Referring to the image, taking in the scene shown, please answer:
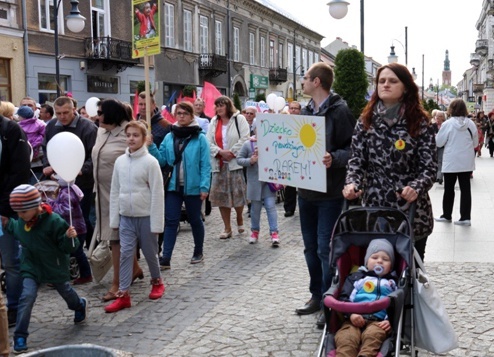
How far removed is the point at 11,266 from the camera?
17.5 feet

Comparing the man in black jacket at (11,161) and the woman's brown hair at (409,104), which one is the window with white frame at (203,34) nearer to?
the man in black jacket at (11,161)

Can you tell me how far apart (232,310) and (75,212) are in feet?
7.15

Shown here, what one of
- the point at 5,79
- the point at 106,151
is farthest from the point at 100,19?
the point at 106,151

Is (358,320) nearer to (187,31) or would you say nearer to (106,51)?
(106,51)

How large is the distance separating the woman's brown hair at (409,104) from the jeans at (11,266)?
10.0 ft

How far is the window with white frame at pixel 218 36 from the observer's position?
126 ft

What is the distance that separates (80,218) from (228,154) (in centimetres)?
271

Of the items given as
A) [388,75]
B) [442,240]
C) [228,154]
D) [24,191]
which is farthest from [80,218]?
[442,240]

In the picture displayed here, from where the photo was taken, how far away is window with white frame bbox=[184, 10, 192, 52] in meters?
34.5

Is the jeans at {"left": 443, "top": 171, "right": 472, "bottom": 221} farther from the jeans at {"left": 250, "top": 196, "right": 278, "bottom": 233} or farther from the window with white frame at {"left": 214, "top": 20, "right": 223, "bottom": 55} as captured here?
the window with white frame at {"left": 214, "top": 20, "right": 223, "bottom": 55}

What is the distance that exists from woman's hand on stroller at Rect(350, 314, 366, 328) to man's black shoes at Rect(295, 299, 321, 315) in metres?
1.82

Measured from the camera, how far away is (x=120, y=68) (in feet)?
91.7

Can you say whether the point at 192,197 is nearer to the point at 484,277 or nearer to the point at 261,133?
the point at 261,133

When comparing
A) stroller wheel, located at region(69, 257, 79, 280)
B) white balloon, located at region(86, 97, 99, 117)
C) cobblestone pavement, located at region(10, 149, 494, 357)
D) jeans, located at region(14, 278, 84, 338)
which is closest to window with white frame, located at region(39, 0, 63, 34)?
white balloon, located at region(86, 97, 99, 117)
